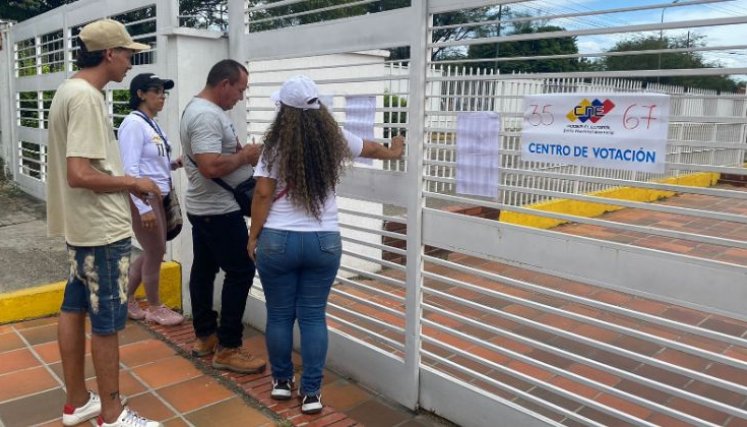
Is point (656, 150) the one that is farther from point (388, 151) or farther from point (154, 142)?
point (154, 142)

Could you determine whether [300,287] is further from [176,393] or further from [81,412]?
[81,412]

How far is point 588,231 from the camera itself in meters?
7.77

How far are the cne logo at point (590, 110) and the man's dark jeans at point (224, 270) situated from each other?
6.68ft

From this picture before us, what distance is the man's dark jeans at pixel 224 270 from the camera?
366 centimetres

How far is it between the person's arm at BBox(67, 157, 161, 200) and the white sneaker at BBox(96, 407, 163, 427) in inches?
43.7

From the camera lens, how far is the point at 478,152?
3.06 metres

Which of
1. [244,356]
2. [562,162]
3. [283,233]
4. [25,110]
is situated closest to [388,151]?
[283,233]

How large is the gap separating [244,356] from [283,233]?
1.20 meters

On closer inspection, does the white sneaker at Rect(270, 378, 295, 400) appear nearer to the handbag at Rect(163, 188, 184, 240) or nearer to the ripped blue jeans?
the ripped blue jeans

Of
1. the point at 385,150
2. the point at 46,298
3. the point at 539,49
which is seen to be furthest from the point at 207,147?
the point at 46,298

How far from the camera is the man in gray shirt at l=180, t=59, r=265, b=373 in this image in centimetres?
342

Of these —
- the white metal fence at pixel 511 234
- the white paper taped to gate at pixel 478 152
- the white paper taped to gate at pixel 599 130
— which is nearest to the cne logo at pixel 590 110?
the white paper taped to gate at pixel 599 130

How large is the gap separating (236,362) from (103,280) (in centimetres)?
120

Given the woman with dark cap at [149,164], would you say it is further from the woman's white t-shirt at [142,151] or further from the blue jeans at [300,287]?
the blue jeans at [300,287]
